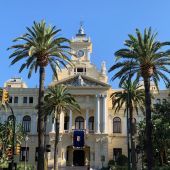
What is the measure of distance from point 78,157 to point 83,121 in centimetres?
770

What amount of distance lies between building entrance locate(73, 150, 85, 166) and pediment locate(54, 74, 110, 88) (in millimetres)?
14190

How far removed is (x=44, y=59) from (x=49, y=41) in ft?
7.96

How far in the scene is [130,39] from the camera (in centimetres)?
4475

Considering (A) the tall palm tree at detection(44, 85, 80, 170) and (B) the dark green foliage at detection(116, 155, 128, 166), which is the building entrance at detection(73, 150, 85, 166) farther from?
(A) the tall palm tree at detection(44, 85, 80, 170)

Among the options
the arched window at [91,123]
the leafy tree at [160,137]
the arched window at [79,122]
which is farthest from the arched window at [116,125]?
the leafy tree at [160,137]

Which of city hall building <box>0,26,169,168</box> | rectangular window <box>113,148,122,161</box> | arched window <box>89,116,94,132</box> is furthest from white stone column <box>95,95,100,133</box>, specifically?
rectangular window <box>113,148,122,161</box>

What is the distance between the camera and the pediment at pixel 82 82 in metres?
83.3

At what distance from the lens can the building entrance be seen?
84125mm

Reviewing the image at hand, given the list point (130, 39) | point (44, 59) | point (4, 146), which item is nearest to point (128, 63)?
point (130, 39)

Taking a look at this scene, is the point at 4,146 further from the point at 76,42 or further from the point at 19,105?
the point at 76,42

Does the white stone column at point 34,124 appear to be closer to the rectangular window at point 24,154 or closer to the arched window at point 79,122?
the rectangular window at point 24,154

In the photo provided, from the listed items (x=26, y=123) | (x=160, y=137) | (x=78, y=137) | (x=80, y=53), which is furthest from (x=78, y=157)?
(x=160, y=137)

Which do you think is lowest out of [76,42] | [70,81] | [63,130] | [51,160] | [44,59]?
[51,160]

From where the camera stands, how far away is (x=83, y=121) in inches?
3406
